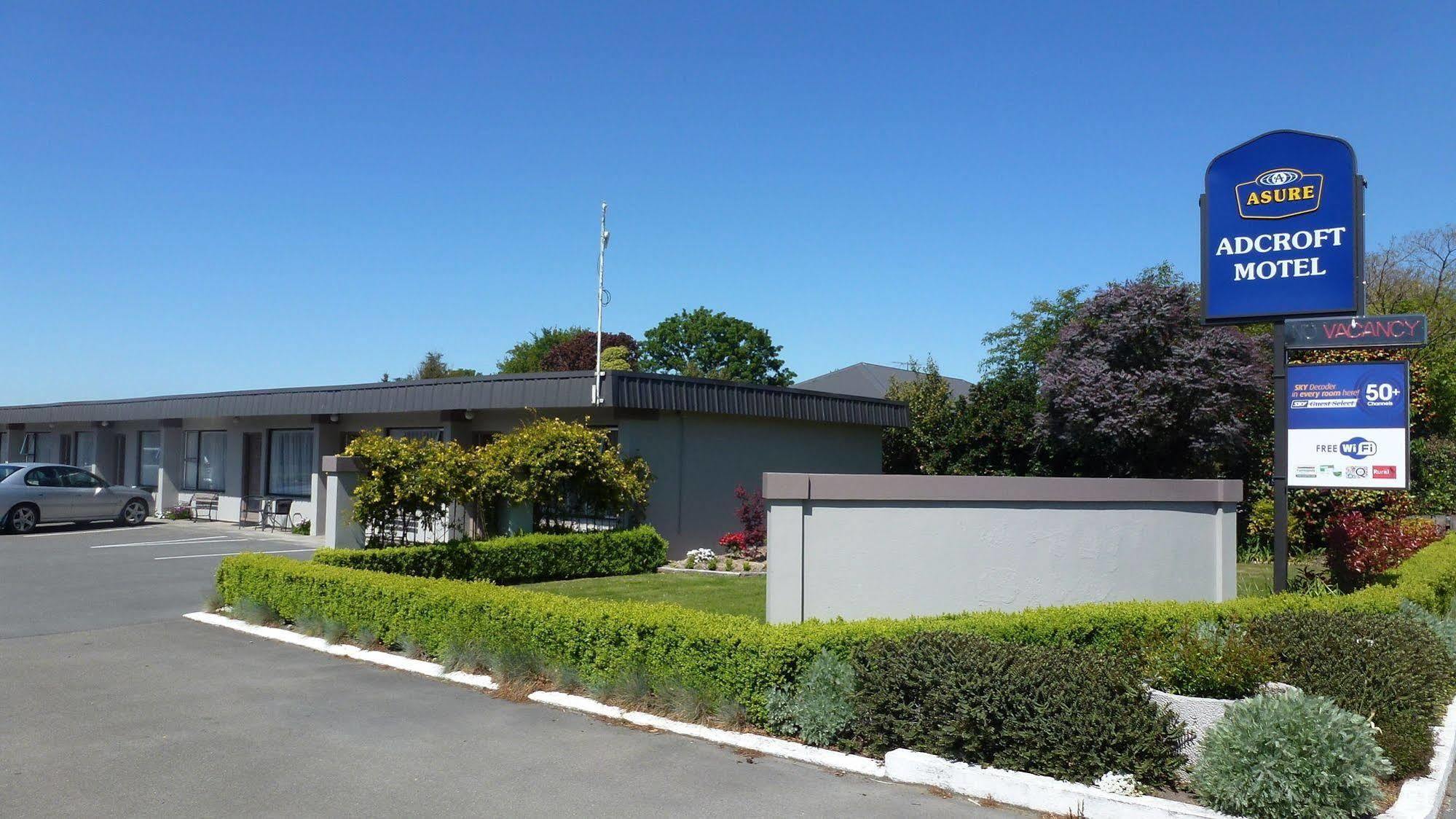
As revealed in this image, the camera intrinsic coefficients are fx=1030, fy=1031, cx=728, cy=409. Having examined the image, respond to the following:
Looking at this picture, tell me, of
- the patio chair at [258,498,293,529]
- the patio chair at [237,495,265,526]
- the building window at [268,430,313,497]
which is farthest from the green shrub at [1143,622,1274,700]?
the patio chair at [237,495,265,526]

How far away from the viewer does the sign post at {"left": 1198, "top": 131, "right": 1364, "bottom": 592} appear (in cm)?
1036

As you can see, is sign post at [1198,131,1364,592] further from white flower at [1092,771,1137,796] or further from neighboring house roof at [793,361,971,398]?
neighboring house roof at [793,361,971,398]

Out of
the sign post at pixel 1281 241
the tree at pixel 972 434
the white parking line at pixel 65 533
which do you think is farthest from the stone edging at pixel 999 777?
the white parking line at pixel 65 533

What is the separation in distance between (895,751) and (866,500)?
3.18m

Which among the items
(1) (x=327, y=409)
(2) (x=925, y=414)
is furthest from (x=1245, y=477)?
(1) (x=327, y=409)

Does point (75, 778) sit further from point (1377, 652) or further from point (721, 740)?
point (1377, 652)

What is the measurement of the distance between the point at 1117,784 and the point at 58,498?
82.4 ft

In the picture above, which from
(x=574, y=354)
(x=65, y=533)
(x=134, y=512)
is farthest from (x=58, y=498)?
(x=574, y=354)

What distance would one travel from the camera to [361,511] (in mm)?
13414

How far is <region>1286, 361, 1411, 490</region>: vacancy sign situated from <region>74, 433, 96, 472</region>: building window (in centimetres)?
3153

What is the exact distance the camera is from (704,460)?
18.9m

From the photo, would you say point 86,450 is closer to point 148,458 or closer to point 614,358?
point 148,458

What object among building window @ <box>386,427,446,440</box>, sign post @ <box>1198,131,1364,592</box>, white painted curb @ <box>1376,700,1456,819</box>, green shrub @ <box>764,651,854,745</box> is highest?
sign post @ <box>1198,131,1364,592</box>

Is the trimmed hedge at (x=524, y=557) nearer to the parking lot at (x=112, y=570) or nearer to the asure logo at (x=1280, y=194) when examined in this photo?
the parking lot at (x=112, y=570)
